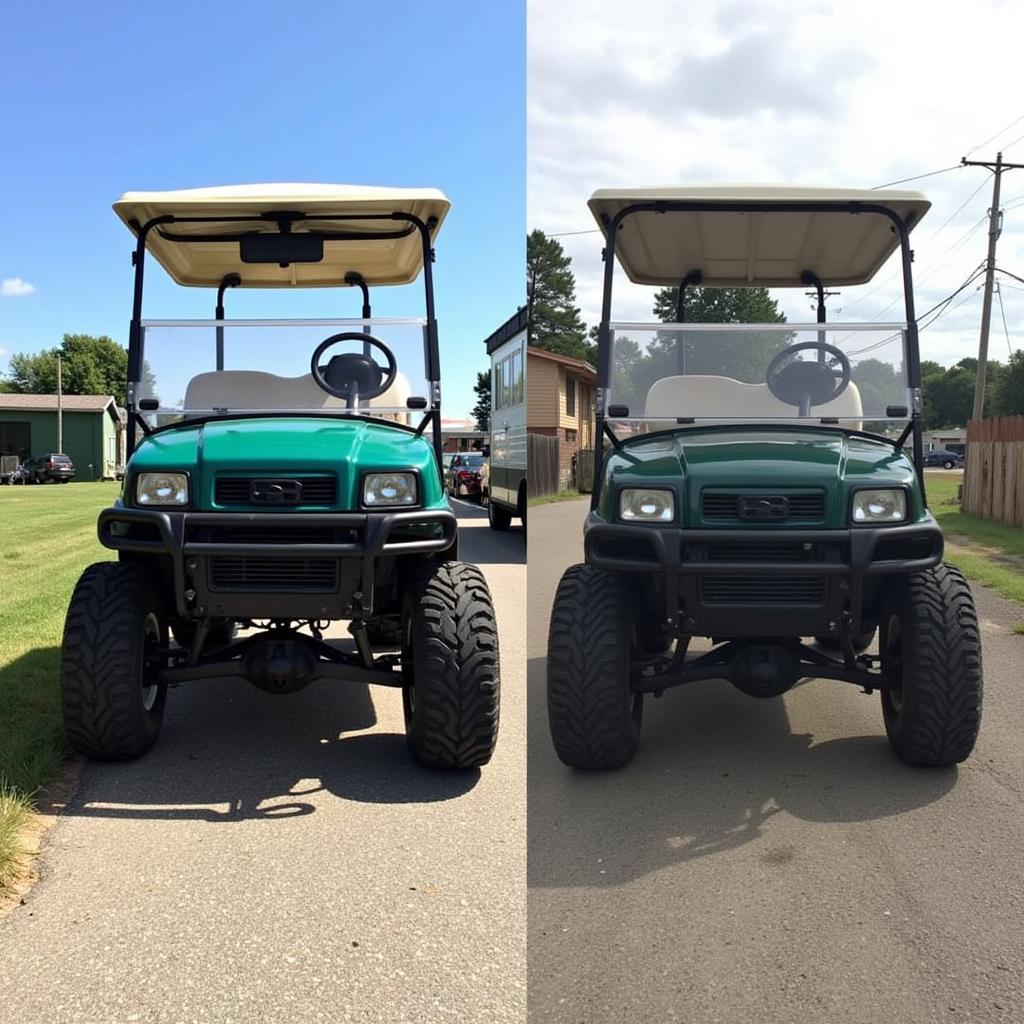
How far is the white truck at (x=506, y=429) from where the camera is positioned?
14.2 meters

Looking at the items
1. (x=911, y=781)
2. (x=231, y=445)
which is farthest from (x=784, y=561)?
(x=231, y=445)

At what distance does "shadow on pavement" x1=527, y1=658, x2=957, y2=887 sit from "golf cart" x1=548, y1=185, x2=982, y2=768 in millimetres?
157

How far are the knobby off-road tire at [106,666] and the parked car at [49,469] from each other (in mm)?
44243

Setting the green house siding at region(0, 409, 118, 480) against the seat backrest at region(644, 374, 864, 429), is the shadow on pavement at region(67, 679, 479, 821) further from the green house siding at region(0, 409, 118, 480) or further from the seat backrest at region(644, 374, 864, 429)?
the green house siding at region(0, 409, 118, 480)

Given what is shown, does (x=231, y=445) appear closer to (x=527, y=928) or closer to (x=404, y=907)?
(x=404, y=907)

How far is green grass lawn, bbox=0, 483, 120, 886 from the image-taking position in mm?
4141

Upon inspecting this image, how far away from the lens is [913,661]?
4219 millimetres

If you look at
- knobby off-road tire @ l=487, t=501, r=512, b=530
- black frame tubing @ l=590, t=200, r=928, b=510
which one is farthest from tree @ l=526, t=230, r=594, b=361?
knobby off-road tire @ l=487, t=501, r=512, b=530

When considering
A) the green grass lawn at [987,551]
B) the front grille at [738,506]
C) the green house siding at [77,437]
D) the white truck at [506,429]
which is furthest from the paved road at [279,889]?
the green house siding at [77,437]

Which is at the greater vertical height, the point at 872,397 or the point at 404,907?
the point at 872,397

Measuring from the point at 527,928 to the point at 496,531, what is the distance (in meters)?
14.4

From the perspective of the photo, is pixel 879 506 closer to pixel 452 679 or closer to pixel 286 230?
pixel 452 679

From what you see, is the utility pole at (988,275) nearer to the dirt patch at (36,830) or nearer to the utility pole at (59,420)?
the dirt patch at (36,830)

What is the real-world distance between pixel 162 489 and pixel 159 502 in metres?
0.05
